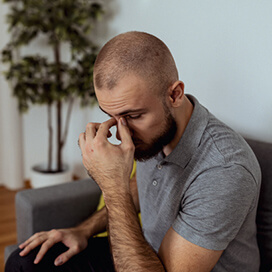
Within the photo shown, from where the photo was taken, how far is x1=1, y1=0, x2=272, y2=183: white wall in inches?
57.3

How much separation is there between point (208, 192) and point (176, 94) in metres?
0.31

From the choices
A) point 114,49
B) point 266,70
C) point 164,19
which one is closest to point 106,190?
point 114,49

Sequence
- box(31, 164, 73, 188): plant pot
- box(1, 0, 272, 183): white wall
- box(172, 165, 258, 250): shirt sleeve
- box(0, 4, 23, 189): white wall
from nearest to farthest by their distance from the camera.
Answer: box(172, 165, 258, 250): shirt sleeve, box(1, 0, 272, 183): white wall, box(31, 164, 73, 188): plant pot, box(0, 4, 23, 189): white wall

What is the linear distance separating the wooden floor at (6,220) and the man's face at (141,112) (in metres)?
1.39

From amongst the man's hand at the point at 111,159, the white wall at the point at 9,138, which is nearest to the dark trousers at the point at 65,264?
the man's hand at the point at 111,159

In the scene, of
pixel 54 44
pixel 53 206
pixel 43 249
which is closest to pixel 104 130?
pixel 43 249

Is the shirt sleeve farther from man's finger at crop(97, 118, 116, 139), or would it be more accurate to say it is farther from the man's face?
man's finger at crop(97, 118, 116, 139)

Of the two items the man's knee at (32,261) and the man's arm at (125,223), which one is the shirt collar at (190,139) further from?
the man's knee at (32,261)

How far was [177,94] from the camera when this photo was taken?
108 centimetres

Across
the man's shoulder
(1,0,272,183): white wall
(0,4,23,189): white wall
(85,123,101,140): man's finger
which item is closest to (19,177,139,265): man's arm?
(85,123,101,140): man's finger

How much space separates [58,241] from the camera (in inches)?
51.3

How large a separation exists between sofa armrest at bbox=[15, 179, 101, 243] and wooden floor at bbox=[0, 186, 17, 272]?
627mm

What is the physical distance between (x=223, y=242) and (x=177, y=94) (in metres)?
0.44

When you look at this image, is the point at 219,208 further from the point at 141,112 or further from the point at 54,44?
the point at 54,44
